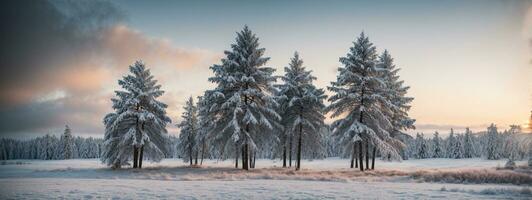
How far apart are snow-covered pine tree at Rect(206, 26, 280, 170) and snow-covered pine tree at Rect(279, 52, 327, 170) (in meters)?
4.45

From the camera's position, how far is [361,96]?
32375mm

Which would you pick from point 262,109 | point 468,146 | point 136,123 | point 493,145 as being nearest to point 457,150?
point 468,146

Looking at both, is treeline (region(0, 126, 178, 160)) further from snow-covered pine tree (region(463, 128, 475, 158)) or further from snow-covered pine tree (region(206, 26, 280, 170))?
snow-covered pine tree (region(206, 26, 280, 170))

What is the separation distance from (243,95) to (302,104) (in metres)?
7.07

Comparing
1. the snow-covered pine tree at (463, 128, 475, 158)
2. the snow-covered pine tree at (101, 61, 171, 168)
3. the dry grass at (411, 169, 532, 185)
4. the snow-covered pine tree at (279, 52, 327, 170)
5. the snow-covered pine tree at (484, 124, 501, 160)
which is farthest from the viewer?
the snow-covered pine tree at (463, 128, 475, 158)

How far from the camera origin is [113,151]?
35.2 metres

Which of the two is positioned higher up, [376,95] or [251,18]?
[251,18]

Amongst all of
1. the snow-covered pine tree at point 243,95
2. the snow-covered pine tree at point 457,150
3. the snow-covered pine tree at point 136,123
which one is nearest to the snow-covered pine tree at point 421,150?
the snow-covered pine tree at point 457,150

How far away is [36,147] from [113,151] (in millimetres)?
146719

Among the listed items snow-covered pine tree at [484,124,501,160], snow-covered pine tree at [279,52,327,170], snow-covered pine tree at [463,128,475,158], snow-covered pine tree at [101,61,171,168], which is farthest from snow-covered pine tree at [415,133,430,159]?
snow-covered pine tree at [101,61,171,168]

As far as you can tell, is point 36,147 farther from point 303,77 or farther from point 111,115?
point 303,77

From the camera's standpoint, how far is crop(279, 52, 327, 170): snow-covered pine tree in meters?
36.6

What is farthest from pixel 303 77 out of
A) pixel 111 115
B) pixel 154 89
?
pixel 111 115

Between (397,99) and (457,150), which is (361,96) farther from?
(457,150)
